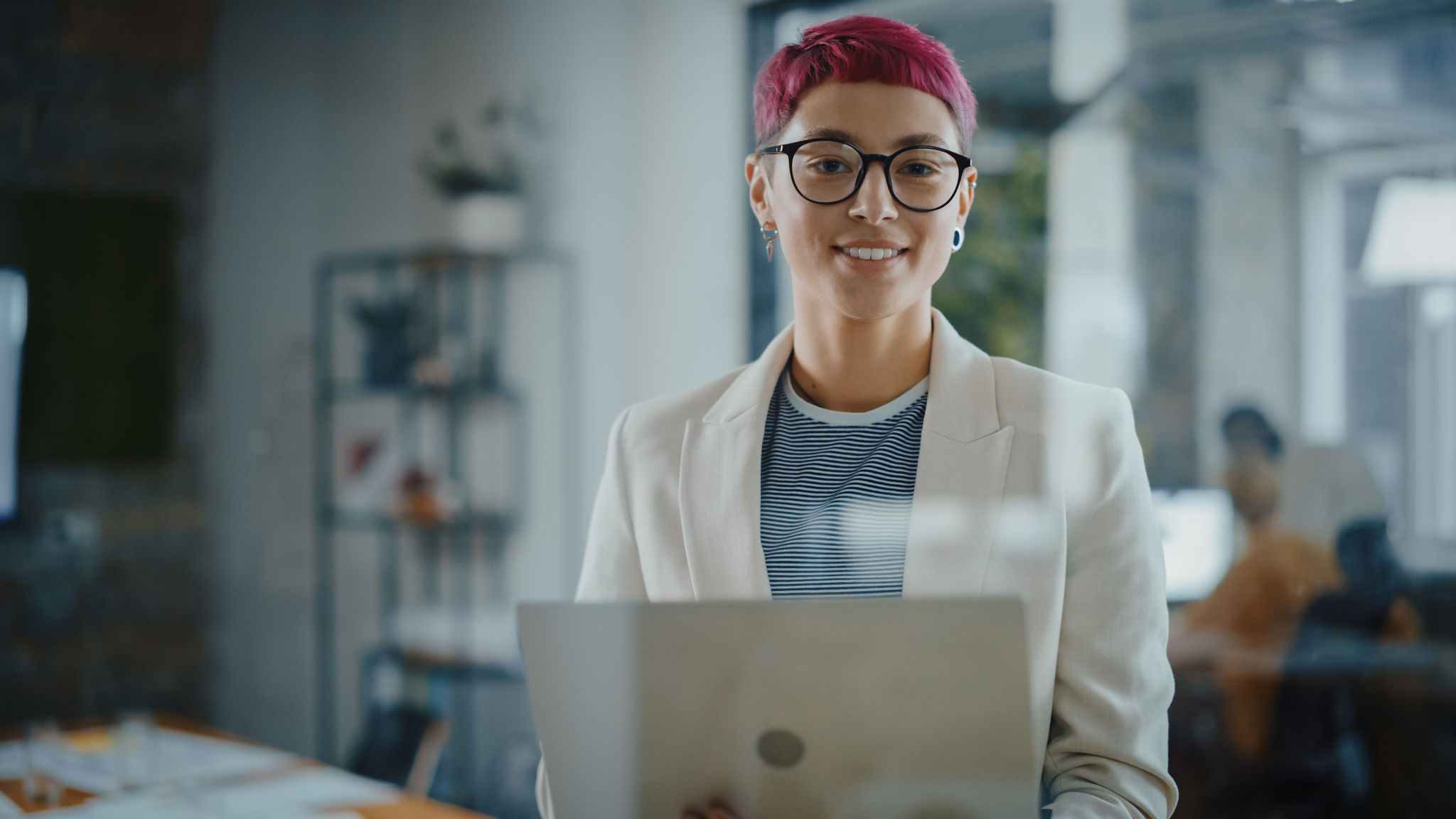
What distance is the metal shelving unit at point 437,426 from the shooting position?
321 cm

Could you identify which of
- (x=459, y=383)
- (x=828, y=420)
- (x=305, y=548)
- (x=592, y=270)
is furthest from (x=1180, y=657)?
(x=305, y=548)

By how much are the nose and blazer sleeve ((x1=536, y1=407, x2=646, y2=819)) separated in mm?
440

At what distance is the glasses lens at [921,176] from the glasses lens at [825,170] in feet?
0.16

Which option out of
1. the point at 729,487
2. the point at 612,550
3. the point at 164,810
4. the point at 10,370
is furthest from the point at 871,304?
the point at 10,370

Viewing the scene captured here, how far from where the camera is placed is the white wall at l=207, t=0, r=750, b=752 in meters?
3.06

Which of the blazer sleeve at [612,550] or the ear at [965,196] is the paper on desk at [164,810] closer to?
the blazer sleeve at [612,550]

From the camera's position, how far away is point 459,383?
3.21 meters

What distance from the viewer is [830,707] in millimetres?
1002

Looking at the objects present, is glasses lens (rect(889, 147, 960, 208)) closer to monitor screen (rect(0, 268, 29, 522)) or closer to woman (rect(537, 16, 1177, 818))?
woman (rect(537, 16, 1177, 818))

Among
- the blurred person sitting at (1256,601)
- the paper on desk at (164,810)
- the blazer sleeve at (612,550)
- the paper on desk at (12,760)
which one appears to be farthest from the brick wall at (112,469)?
the blurred person sitting at (1256,601)

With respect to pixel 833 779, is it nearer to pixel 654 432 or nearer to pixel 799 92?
A: pixel 654 432

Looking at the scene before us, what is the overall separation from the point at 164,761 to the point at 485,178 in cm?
180

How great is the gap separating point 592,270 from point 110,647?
176 centimetres

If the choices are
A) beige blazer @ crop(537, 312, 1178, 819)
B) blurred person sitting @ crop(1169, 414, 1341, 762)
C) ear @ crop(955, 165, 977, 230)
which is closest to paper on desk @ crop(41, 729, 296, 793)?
beige blazer @ crop(537, 312, 1178, 819)
